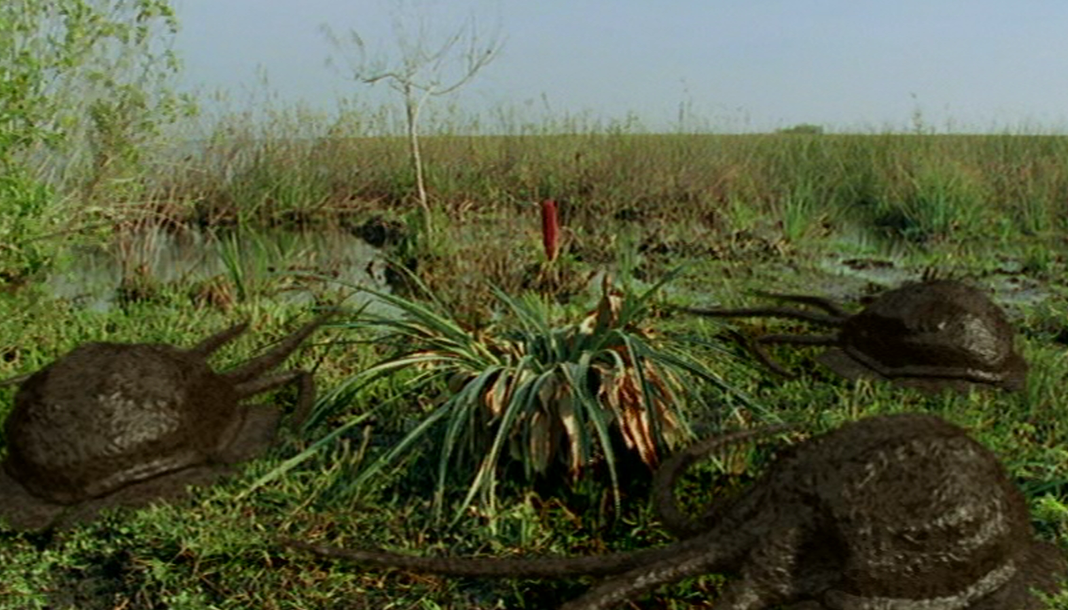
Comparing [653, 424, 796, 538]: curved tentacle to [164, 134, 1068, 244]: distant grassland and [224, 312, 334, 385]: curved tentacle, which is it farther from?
[164, 134, 1068, 244]: distant grassland

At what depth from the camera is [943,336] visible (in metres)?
4.58

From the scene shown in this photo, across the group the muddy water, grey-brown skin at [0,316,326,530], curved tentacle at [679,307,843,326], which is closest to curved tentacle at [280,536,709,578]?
grey-brown skin at [0,316,326,530]

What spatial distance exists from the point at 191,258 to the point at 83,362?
6814 millimetres

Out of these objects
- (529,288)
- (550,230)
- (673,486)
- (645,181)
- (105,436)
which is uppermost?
(645,181)

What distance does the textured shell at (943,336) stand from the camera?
459 centimetres

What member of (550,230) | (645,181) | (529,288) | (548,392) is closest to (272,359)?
(548,392)

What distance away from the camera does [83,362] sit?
370 cm

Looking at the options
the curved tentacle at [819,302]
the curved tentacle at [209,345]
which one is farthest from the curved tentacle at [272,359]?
the curved tentacle at [819,302]

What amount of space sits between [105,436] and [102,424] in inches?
1.6

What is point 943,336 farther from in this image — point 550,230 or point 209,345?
point 550,230

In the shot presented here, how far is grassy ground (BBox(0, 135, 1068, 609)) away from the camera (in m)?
3.30

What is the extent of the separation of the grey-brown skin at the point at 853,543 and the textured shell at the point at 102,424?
1433 mm

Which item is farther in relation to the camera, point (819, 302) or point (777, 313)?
point (819, 302)

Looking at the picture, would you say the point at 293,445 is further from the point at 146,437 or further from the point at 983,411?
the point at 983,411
